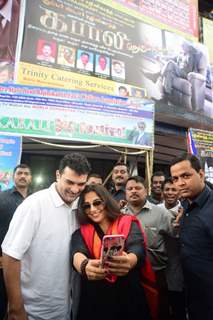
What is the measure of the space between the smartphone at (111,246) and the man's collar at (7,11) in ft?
16.8

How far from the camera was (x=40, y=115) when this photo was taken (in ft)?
12.8

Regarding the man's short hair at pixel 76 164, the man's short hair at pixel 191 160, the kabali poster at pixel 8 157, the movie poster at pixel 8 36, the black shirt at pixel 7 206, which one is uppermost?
the movie poster at pixel 8 36

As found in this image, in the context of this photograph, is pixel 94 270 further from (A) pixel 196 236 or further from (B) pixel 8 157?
(B) pixel 8 157

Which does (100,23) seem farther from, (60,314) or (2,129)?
(60,314)

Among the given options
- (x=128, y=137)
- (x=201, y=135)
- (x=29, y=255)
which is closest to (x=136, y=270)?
(x=29, y=255)

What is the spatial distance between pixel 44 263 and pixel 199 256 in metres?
1.02

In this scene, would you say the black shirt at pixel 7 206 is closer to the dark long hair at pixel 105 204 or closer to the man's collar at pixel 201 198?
the dark long hair at pixel 105 204

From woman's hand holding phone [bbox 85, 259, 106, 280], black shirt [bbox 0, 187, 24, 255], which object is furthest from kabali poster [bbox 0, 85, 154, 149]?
woman's hand holding phone [bbox 85, 259, 106, 280]

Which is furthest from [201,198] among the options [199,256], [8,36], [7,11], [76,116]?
[7,11]

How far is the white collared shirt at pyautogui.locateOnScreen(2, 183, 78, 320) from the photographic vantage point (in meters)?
1.63

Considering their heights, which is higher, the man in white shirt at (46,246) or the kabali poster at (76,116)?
the kabali poster at (76,116)

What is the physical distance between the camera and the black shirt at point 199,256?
1.76 meters

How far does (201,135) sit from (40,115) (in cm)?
283

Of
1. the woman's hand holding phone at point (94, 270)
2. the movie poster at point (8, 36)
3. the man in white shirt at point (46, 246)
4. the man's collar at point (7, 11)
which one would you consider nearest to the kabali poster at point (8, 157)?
the movie poster at point (8, 36)
